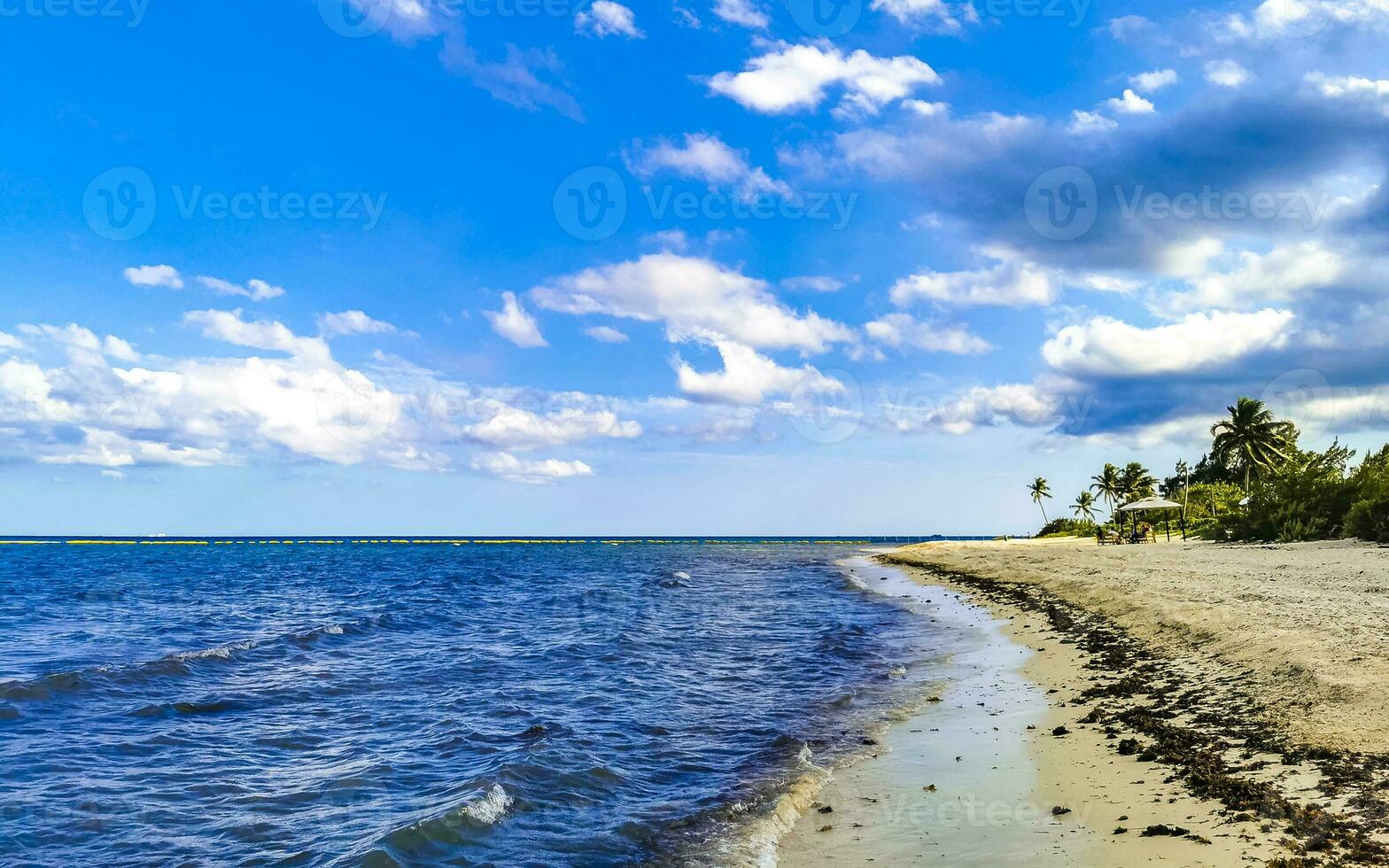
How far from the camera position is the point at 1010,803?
10336 mm

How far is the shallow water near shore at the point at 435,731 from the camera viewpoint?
1077 cm

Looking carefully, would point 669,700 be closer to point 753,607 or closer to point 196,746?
point 196,746

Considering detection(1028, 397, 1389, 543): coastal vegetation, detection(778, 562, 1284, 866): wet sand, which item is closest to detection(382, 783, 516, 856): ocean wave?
detection(778, 562, 1284, 866): wet sand

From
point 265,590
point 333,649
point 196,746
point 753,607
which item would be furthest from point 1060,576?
point 265,590

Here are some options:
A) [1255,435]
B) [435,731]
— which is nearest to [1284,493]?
[1255,435]

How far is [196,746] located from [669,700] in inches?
391

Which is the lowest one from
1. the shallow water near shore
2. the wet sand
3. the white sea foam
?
the shallow water near shore

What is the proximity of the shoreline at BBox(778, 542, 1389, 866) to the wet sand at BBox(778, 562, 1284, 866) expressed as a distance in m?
0.03

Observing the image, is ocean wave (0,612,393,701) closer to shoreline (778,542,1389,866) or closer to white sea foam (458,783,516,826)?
white sea foam (458,783,516,826)

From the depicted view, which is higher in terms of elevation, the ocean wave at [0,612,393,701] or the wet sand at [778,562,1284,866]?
the wet sand at [778,562,1284,866]

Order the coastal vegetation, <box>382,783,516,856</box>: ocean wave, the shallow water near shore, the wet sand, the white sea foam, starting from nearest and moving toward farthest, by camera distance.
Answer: the wet sand, <box>382,783,516,856</box>: ocean wave, the shallow water near shore, the white sea foam, the coastal vegetation

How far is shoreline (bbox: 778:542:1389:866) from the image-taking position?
7.95 metres

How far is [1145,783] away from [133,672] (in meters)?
25.3

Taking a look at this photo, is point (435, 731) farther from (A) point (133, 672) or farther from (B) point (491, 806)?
(A) point (133, 672)
